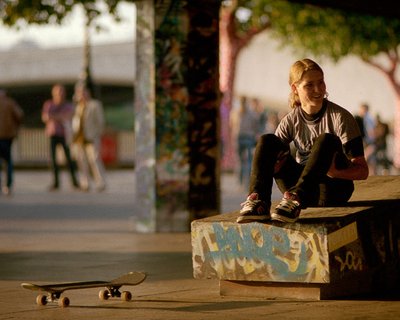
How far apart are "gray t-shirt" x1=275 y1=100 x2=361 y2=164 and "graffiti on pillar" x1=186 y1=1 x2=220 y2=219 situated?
5.91 metres

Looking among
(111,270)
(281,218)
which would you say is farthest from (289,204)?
(111,270)

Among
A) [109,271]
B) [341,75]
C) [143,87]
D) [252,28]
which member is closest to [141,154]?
[143,87]

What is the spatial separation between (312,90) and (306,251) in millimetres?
1155

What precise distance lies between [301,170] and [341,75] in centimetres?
4611

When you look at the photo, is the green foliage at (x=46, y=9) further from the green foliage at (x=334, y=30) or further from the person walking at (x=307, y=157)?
the green foliage at (x=334, y=30)

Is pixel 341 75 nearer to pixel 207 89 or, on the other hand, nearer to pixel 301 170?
pixel 207 89

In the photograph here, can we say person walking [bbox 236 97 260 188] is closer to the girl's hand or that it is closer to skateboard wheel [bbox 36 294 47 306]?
the girl's hand

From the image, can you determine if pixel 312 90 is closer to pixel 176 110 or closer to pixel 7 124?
pixel 176 110

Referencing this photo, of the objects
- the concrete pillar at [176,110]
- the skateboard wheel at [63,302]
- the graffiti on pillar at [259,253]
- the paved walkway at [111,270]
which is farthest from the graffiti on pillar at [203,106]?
the skateboard wheel at [63,302]

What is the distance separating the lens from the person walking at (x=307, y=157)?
344 inches

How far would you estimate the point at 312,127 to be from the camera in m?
9.17

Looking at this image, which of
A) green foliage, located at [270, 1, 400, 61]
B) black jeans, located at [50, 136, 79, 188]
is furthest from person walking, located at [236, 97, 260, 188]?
green foliage, located at [270, 1, 400, 61]

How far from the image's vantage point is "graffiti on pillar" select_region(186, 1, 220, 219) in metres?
15.2

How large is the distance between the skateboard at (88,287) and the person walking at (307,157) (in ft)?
2.71
